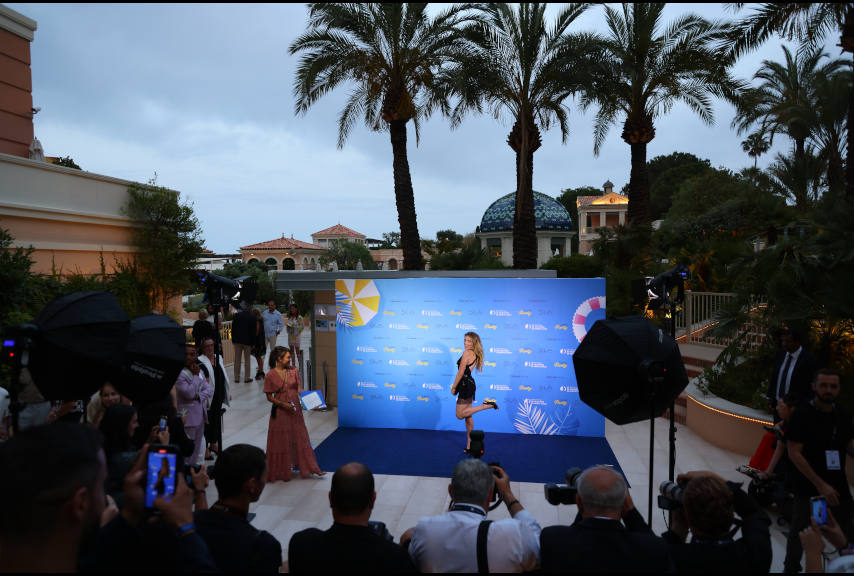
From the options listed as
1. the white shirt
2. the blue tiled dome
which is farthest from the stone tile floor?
the blue tiled dome

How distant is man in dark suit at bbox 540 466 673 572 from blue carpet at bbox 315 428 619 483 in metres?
4.36

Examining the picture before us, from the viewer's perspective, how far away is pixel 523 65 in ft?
45.4

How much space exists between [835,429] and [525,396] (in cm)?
489

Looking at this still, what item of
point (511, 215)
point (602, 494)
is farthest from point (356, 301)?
point (511, 215)

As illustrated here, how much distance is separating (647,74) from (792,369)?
38.9 ft

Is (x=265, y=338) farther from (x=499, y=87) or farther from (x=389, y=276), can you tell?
(x=499, y=87)

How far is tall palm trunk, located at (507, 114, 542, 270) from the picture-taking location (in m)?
15.0

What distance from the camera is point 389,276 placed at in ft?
29.5

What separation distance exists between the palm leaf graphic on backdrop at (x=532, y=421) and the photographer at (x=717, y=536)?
5763 mm

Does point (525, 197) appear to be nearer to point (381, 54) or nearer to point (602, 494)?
point (381, 54)

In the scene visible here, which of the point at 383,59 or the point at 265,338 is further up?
the point at 383,59

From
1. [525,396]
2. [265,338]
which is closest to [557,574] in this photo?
[525,396]

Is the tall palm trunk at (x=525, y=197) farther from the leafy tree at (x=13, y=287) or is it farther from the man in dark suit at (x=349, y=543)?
the man in dark suit at (x=349, y=543)

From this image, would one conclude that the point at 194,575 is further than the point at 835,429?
No
